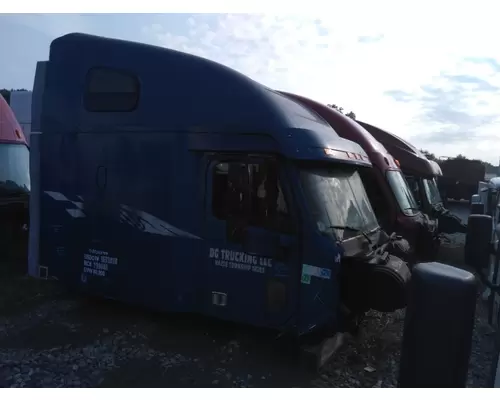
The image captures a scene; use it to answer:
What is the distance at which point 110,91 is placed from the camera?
17.4 ft

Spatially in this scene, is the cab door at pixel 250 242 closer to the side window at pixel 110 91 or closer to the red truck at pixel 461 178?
the side window at pixel 110 91

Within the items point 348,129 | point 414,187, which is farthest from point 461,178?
point 348,129

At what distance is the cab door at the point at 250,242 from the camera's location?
4.45 m

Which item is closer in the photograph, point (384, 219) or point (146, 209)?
point (146, 209)

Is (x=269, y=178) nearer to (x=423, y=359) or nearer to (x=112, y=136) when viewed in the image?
(x=112, y=136)

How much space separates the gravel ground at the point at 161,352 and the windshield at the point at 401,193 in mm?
2412

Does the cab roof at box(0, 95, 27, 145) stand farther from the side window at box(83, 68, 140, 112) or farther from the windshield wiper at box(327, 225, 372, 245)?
the windshield wiper at box(327, 225, 372, 245)

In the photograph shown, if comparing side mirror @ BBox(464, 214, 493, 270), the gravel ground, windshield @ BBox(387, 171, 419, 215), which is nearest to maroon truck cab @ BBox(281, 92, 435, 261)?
windshield @ BBox(387, 171, 419, 215)

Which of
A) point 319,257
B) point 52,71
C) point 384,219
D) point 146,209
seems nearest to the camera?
point 319,257

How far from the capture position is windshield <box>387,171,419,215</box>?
796cm

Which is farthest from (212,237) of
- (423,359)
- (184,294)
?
(423,359)

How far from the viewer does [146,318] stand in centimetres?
583

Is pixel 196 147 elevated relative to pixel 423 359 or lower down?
elevated

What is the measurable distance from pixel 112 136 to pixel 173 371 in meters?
2.87
